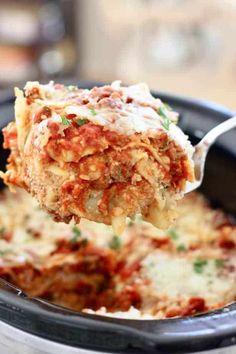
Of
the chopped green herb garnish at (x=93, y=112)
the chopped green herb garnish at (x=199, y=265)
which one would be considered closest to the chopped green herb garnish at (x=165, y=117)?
the chopped green herb garnish at (x=93, y=112)

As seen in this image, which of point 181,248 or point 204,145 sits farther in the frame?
point 181,248

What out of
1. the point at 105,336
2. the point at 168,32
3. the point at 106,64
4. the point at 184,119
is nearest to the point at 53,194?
the point at 105,336

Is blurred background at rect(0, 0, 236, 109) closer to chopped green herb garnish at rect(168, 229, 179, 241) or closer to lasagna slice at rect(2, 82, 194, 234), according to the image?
chopped green herb garnish at rect(168, 229, 179, 241)

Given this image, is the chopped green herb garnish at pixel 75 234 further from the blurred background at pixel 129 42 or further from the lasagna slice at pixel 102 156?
A: the blurred background at pixel 129 42

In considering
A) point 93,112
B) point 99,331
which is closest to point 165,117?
point 93,112

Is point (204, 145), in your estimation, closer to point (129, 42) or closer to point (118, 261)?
point (118, 261)

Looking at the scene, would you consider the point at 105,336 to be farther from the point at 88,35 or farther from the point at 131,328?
the point at 88,35

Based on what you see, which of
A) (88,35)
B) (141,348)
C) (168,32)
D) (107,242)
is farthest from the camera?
(88,35)
